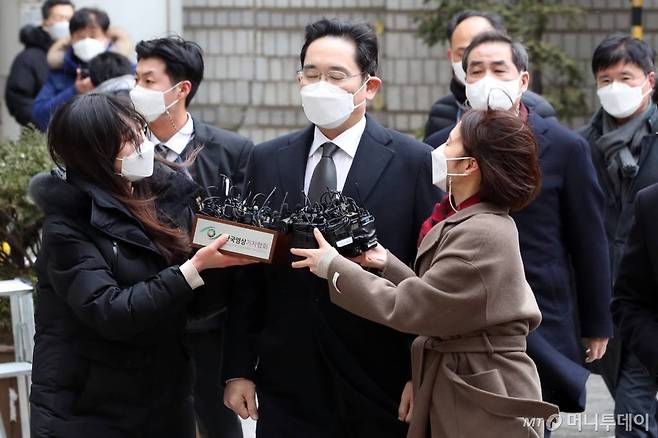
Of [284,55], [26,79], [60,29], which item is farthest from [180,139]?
[284,55]

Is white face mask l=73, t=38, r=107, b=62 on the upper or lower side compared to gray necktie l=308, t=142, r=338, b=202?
upper

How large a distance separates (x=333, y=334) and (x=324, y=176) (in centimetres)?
54

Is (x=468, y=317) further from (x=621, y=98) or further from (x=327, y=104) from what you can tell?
(x=621, y=98)

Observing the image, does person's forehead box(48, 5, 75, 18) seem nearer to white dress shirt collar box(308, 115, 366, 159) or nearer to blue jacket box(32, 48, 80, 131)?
blue jacket box(32, 48, 80, 131)

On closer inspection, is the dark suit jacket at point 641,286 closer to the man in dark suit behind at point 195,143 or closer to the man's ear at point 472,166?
the man's ear at point 472,166

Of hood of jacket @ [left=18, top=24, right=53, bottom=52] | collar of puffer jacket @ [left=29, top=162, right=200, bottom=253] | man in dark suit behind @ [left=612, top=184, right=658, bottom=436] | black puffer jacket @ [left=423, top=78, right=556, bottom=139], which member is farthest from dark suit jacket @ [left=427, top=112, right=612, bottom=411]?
hood of jacket @ [left=18, top=24, right=53, bottom=52]

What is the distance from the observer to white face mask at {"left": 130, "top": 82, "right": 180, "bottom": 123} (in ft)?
18.6

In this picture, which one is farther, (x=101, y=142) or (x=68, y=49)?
(x=68, y=49)

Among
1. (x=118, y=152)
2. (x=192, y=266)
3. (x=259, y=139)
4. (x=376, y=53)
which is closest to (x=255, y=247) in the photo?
(x=192, y=266)

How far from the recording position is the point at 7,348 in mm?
5602

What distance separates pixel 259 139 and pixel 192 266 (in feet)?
31.7

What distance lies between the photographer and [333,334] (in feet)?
14.4

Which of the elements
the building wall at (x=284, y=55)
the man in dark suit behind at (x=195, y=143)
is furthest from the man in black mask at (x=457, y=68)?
the building wall at (x=284, y=55)

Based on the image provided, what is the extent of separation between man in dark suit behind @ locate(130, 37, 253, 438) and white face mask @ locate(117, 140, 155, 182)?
0.88m
